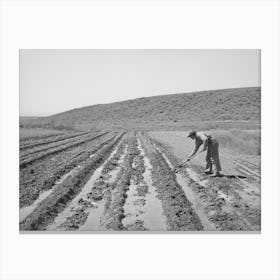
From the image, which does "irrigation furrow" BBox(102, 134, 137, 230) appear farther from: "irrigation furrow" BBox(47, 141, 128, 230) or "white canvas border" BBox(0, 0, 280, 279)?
"white canvas border" BBox(0, 0, 280, 279)

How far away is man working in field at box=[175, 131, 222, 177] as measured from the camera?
18.2 ft

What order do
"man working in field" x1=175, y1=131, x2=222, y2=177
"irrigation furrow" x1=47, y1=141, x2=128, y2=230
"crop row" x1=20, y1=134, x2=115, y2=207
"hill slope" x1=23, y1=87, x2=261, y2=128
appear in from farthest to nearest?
"hill slope" x1=23, y1=87, x2=261, y2=128, "man working in field" x1=175, y1=131, x2=222, y2=177, "crop row" x1=20, y1=134, x2=115, y2=207, "irrigation furrow" x1=47, y1=141, x2=128, y2=230

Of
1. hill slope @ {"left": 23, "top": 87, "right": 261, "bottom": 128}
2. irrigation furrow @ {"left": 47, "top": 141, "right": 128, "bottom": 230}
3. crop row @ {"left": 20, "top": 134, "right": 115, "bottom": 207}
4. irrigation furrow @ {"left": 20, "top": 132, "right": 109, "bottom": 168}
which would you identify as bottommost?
irrigation furrow @ {"left": 47, "top": 141, "right": 128, "bottom": 230}

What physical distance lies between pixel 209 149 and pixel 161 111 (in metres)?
1.09

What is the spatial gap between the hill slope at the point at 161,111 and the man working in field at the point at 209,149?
0.37 meters

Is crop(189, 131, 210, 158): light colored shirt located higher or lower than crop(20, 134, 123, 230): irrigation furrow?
higher

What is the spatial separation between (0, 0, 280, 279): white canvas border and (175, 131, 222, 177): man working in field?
0.68 metres

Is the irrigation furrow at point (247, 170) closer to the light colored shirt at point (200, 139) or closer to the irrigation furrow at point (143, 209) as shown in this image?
the light colored shirt at point (200, 139)

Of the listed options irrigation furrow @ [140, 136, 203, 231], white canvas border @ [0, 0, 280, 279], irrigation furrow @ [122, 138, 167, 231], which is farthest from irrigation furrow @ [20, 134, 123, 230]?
irrigation furrow @ [140, 136, 203, 231]
